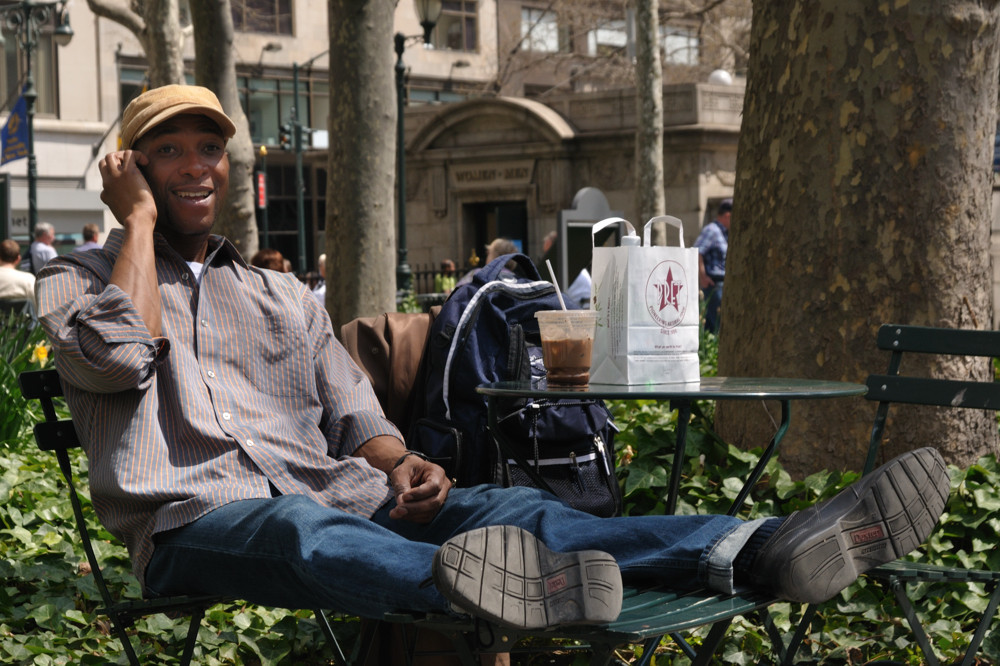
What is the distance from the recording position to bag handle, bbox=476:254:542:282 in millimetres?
4059

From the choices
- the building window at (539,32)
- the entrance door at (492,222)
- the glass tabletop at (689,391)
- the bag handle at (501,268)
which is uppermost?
the building window at (539,32)

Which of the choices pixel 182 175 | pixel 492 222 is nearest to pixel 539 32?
pixel 492 222

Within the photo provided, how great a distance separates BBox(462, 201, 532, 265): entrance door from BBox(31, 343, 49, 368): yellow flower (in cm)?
1585

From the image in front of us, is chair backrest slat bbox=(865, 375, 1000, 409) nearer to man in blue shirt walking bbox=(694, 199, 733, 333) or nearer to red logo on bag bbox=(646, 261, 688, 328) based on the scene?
red logo on bag bbox=(646, 261, 688, 328)

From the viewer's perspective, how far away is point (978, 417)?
14.8 feet

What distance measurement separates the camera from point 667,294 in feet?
10.2

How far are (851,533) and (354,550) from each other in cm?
100

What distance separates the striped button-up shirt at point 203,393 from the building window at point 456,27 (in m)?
42.7

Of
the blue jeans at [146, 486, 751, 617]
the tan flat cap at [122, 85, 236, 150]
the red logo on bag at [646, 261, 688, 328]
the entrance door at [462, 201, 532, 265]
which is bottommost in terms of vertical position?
the blue jeans at [146, 486, 751, 617]

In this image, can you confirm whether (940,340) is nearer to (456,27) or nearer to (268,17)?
(268,17)

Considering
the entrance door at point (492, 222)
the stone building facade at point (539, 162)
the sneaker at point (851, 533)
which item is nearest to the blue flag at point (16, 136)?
the stone building facade at point (539, 162)

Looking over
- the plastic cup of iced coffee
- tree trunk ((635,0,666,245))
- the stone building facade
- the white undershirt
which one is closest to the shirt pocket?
the white undershirt

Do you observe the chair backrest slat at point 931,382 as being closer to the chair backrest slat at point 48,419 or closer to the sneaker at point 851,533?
the sneaker at point 851,533

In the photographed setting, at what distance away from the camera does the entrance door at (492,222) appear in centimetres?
2338
